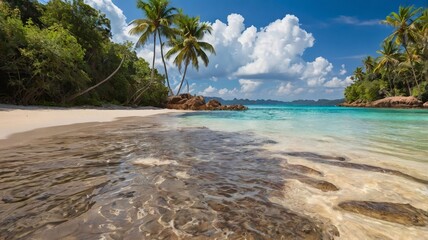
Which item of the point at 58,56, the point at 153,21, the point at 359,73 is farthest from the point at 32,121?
the point at 359,73

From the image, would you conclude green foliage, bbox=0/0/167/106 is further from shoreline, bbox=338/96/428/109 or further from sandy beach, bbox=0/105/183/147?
shoreline, bbox=338/96/428/109

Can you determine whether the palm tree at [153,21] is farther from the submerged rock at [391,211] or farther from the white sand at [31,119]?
the submerged rock at [391,211]

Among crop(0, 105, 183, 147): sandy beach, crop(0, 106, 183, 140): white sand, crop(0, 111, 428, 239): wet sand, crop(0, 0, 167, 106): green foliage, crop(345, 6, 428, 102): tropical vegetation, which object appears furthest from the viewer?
crop(345, 6, 428, 102): tropical vegetation

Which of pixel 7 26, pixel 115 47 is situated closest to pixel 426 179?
pixel 7 26

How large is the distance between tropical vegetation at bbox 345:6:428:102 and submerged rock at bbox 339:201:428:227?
4292 cm

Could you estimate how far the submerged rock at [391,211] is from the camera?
212cm

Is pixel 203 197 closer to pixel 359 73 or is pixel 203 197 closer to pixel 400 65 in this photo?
pixel 400 65

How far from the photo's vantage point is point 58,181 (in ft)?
9.32

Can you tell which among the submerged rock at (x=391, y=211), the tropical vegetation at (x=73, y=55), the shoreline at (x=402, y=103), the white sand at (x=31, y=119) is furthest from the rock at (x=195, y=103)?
the shoreline at (x=402, y=103)

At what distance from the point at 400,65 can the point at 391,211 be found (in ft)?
162

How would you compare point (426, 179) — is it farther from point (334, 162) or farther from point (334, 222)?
point (334, 222)

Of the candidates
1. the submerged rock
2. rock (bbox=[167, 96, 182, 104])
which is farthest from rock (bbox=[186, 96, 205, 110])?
the submerged rock

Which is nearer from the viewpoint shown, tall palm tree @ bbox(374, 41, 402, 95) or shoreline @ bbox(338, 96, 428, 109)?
shoreline @ bbox(338, 96, 428, 109)

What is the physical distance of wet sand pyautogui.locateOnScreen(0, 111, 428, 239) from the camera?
6.07ft
